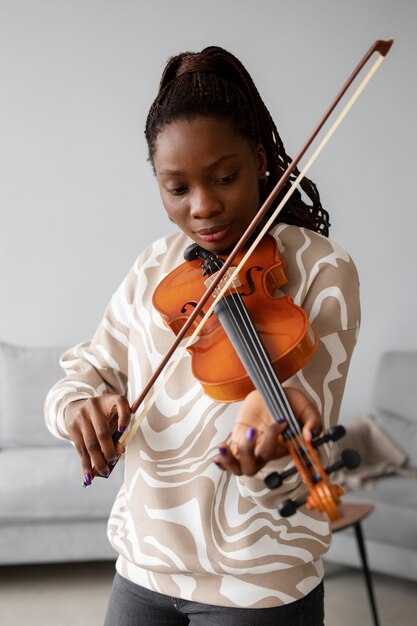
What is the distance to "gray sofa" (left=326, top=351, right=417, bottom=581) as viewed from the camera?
266cm

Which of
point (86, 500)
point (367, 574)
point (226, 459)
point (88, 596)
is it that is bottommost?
point (88, 596)

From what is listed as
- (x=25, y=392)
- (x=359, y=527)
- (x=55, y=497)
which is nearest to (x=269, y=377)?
(x=359, y=527)

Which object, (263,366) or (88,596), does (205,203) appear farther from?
(88,596)

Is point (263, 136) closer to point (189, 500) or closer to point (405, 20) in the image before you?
point (189, 500)

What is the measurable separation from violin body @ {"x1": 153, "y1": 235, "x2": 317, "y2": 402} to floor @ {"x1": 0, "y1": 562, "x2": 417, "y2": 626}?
1897 millimetres

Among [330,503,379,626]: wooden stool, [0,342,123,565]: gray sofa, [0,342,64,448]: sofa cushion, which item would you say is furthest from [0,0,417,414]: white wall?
[330,503,379,626]: wooden stool

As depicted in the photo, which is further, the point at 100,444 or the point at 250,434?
the point at 100,444

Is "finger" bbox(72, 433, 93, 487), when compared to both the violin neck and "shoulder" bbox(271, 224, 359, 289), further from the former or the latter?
"shoulder" bbox(271, 224, 359, 289)

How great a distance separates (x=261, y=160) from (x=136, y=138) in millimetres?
2744

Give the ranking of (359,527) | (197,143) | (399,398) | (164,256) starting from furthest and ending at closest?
(399,398)
(359,527)
(164,256)
(197,143)

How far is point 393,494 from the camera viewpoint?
2746 mm

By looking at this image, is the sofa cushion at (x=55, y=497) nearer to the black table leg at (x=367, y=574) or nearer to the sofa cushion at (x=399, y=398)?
the black table leg at (x=367, y=574)

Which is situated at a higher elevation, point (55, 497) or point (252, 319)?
point (252, 319)

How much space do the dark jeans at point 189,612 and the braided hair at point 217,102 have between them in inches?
19.2
